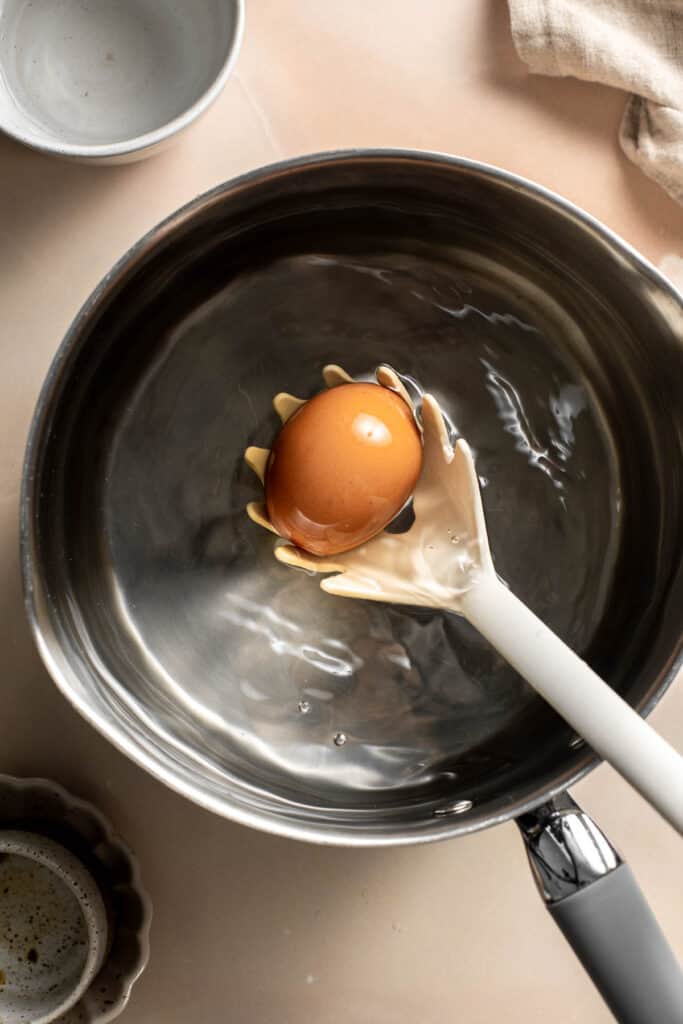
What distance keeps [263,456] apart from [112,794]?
28cm

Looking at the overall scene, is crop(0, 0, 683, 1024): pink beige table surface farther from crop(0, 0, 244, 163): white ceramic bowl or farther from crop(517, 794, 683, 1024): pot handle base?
crop(517, 794, 683, 1024): pot handle base

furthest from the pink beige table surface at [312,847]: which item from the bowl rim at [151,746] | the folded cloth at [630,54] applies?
the bowl rim at [151,746]

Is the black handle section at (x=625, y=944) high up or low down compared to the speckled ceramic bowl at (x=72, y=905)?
down

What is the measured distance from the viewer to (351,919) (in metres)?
0.76

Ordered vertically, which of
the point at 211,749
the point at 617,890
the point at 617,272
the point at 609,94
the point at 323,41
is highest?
the point at 323,41

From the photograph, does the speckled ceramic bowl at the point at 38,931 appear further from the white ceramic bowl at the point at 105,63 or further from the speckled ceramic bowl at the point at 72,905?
the white ceramic bowl at the point at 105,63

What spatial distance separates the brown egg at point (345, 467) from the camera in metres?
0.64

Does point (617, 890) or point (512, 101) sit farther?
point (512, 101)

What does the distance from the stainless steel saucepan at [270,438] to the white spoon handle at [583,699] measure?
91mm

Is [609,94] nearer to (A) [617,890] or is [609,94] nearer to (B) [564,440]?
(B) [564,440]

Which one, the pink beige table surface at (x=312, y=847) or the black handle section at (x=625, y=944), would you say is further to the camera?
the pink beige table surface at (x=312, y=847)

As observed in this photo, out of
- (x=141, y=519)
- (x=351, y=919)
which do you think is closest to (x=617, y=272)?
(x=141, y=519)

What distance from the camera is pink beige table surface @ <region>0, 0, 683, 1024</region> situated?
2.42ft

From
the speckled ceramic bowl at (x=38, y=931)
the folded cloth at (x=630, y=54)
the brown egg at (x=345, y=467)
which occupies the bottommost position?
the speckled ceramic bowl at (x=38, y=931)
